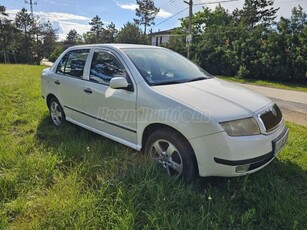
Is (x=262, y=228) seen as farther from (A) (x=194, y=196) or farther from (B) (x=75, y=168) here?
(B) (x=75, y=168)

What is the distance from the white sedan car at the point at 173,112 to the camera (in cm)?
246

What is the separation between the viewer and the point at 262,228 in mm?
2221

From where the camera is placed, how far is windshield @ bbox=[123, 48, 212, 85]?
10.5 ft

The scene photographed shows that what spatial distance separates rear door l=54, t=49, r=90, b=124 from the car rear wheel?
22 centimetres

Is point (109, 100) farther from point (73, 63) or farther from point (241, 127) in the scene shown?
point (241, 127)

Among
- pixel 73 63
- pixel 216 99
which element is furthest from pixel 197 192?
pixel 73 63

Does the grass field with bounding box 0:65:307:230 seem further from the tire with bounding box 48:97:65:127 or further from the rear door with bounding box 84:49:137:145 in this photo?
the tire with bounding box 48:97:65:127

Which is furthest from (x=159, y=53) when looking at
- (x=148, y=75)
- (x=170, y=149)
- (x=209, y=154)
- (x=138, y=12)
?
(x=138, y=12)

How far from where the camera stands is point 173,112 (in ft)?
8.63

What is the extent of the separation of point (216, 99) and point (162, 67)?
1054 mm

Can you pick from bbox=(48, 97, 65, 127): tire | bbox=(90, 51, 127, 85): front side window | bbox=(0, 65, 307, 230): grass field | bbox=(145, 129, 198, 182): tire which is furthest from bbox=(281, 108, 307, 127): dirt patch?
bbox=(48, 97, 65, 127): tire

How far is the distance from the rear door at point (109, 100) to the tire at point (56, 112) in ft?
3.43

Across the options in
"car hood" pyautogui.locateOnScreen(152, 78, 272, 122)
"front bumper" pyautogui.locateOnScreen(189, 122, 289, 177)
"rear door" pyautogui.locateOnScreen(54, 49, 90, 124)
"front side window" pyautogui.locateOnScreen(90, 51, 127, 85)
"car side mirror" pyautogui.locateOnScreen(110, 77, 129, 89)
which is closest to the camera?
"front bumper" pyautogui.locateOnScreen(189, 122, 289, 177)

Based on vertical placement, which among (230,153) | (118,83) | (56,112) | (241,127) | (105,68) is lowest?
(56,112)
